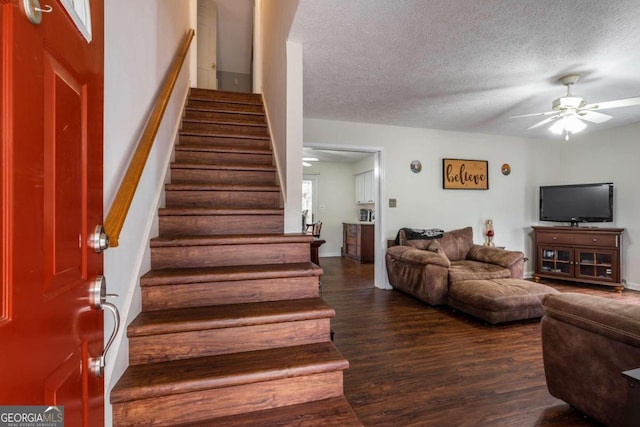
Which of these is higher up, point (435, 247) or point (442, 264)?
point (435, 247)

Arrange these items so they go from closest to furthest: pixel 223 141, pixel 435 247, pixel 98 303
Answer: pixel 98 303 → pixel 223 141 → pixel 435 247

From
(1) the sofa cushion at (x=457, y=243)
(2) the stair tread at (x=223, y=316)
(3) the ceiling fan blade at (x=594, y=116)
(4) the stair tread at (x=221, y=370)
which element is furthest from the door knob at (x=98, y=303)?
(1) the sofa cushion at (x=457, y=243)

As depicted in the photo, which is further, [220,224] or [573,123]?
[573,123]

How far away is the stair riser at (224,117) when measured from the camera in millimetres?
3205

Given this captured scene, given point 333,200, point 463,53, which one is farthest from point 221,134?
point 333,200

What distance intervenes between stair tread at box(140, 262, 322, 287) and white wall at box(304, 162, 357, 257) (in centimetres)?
578

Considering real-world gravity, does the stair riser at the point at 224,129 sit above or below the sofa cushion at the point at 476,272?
above

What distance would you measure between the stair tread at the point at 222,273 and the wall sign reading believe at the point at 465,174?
12.2ft

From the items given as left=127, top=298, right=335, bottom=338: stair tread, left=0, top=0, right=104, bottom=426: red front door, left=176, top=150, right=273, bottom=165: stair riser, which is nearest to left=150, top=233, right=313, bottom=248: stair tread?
left=127, top=298, right=335, bottom=338: stair tread

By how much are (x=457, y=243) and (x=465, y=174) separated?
1.24m

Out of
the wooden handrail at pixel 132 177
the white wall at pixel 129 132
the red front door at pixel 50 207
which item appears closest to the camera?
the red front door at pixel 50 207

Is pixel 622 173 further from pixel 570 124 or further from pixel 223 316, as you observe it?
pixel 223 316

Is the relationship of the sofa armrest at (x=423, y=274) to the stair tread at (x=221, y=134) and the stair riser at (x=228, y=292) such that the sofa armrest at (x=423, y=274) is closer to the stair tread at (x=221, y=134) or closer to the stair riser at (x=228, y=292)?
the stair riser at (x=228, y=292)

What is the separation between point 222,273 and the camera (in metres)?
1.69
